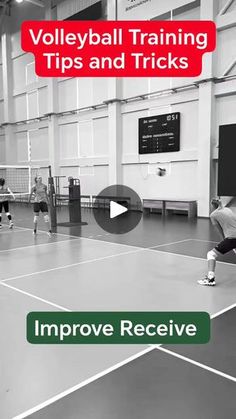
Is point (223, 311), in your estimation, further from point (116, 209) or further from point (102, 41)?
point (116, 209)

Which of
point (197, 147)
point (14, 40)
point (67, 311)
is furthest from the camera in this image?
point (14, 40)

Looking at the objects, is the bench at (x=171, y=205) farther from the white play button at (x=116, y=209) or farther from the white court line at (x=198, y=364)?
the white court line at (x=198, y=364)

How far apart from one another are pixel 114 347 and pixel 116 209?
40.1 ft

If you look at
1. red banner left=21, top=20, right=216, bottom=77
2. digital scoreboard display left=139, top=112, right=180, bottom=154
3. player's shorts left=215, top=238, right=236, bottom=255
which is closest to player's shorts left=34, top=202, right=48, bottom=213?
red banner left=21, top=20, right=216, bottom=77

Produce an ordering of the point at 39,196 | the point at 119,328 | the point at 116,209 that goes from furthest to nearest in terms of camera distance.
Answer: the point at 116,209 < the point at 39,196 < the point at 119,328

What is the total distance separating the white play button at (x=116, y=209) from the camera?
49.2ft

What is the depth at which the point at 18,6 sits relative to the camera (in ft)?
68.5

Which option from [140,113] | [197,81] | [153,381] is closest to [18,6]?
[140,113]

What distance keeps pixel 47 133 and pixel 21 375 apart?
1853 cm

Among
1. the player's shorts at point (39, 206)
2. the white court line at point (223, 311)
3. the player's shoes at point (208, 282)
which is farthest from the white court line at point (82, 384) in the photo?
the player's shorts at point (39, 206)

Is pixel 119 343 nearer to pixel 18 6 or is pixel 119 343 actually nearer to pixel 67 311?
pixel 67 311

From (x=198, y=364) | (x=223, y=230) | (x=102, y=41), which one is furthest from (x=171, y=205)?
(x=198, y=364)

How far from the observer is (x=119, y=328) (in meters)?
3.51

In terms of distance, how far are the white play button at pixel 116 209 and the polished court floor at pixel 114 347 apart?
6758mm
